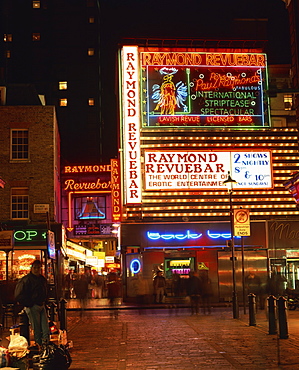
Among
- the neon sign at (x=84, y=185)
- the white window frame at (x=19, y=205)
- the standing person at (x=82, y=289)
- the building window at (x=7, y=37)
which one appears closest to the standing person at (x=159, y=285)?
the standing person at (x=82, y=289)

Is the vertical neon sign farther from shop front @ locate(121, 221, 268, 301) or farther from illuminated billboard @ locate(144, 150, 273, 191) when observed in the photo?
shop front @ locate(121, 221, 268, 301)

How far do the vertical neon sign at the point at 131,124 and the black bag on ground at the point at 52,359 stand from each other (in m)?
25.8

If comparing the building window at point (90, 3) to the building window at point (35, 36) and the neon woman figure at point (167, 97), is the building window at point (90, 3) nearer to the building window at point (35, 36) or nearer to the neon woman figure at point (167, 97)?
the building window at point (35, 36)

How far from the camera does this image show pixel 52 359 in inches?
380

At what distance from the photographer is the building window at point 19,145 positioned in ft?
120

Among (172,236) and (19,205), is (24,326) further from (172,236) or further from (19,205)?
(172,236)

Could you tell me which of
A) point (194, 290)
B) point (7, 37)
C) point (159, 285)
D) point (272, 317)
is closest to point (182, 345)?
point (272, 317)

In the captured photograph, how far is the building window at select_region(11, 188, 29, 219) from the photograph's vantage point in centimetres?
3600

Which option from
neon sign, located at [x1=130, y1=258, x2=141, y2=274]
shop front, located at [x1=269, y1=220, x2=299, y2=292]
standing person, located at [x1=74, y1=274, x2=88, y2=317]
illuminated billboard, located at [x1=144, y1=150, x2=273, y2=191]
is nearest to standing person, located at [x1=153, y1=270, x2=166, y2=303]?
standing person, located at [x1=74, y1=274, x2=88, y2=317]

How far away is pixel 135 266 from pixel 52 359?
88.6 ft

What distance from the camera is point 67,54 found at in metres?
87.2

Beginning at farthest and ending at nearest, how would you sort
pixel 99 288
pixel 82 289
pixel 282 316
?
pixel 99 288
pixel 82 289
pixel 282 316

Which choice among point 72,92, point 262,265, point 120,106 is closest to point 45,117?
point 120,106

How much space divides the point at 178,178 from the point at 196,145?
228cm
